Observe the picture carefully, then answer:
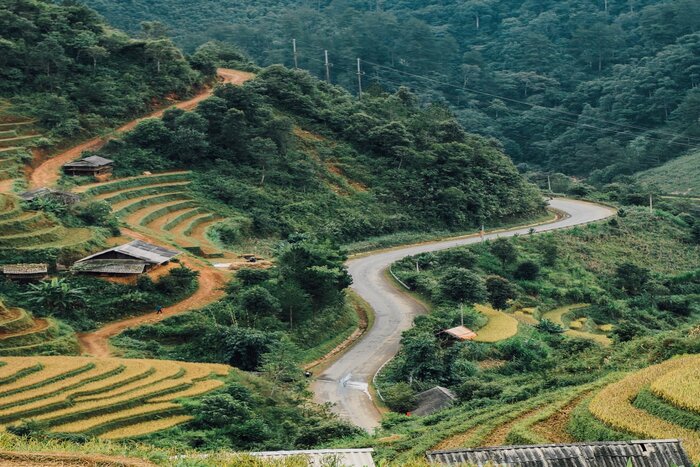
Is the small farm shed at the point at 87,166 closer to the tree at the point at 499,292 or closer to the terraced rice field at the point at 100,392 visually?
the terraced rice field at the point at 100,392

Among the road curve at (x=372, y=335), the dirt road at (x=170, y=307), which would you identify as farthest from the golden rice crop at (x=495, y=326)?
the dirt road at (x=170, y=307)

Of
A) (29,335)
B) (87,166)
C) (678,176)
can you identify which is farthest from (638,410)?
(678,176)

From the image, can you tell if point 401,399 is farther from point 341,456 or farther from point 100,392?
point 341,456

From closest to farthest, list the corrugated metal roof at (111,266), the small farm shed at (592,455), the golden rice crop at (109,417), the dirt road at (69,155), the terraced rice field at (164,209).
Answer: the small farm shed at (592,455), the golden rice crop at (109,417), the corrugated metal roof at (111,266), the terraced rice field at (164,209), the dirt road at (69,155)

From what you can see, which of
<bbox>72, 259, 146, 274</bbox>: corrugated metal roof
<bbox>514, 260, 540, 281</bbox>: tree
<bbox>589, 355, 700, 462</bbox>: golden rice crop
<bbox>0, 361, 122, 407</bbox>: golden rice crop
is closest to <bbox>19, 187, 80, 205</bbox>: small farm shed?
<bbox>72, 259, 146, 274</bbox>: corrugated metal roof

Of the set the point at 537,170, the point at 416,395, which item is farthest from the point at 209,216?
the point at 537,170

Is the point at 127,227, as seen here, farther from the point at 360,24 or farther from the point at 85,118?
the point at 360,24
